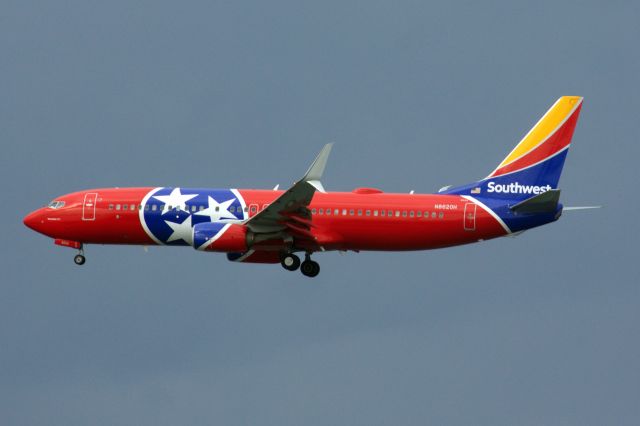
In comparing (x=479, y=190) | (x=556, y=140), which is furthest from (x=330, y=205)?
(x=556, y=140)

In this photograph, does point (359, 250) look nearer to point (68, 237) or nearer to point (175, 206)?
point (175, 206)

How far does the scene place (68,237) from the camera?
78938mm

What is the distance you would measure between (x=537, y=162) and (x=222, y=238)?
1859cm

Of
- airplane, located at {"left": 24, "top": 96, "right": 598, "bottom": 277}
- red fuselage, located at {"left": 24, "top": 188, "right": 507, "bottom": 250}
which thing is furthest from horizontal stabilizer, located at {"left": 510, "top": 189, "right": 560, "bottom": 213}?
red fuselage, located at {"left": 24, "top": 188, "right": 507, "bottom": 250}

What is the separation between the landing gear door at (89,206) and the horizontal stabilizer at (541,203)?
25196mm

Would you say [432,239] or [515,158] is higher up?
[515,158]

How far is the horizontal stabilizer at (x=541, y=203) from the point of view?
70.2m

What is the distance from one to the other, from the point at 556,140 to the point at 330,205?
1354 centimetres

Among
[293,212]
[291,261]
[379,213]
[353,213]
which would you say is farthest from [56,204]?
[379,213]

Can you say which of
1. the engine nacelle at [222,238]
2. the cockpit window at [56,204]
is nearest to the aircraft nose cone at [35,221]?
the cockpit window at [56,204]

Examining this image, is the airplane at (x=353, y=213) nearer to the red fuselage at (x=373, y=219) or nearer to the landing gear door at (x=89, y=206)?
the red fuselage at (x=373, y=219)

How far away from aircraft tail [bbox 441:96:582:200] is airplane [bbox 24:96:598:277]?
0.19ft

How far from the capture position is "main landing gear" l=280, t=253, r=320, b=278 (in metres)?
75.0

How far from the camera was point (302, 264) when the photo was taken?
249 ft
